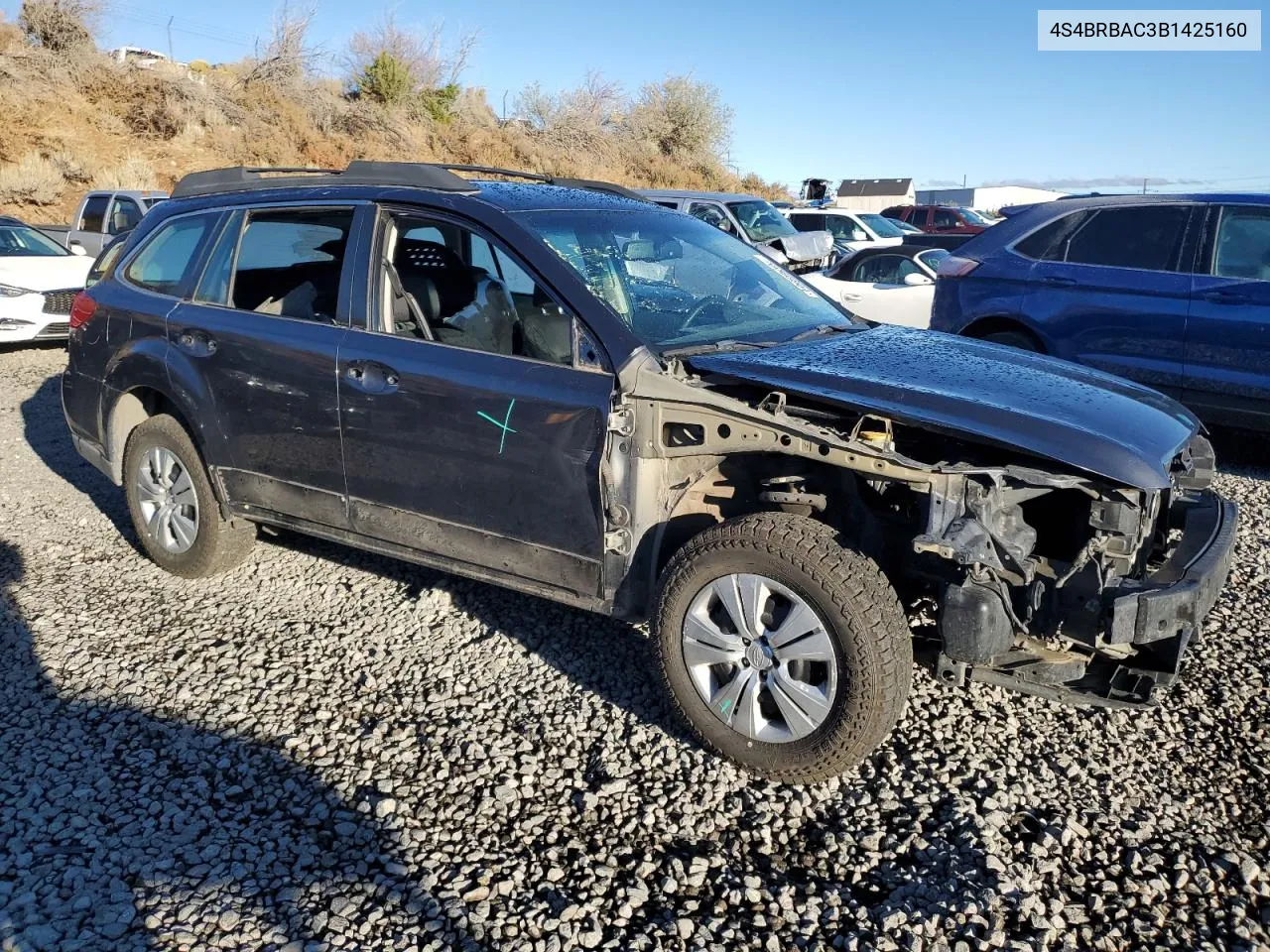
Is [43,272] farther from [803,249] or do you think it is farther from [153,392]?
[803,249]

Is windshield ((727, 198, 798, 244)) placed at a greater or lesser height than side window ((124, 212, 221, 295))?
greater

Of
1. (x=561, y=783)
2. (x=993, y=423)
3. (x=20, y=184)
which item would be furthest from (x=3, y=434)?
(x=20, y=184)

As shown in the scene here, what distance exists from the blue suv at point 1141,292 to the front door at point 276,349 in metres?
4.97

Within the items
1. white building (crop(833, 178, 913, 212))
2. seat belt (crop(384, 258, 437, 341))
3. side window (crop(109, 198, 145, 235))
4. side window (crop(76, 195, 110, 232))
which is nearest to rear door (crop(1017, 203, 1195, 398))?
seat belt (crop(384, 258, 437, 341))

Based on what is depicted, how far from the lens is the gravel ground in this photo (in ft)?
8.70

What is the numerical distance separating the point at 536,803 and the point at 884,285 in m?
9.43

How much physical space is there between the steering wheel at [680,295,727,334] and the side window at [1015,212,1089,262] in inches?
166

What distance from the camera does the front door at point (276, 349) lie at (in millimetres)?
4211

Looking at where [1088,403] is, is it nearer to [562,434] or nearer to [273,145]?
[562,434]

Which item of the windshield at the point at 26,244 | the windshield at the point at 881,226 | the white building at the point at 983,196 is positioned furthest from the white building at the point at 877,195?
the windshield at the point at 26,244

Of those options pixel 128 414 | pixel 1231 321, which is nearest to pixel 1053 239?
pixel 1231 321

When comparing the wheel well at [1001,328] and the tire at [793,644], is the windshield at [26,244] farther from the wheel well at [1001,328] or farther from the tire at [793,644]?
the tire at [793,644]

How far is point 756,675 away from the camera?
3.22m

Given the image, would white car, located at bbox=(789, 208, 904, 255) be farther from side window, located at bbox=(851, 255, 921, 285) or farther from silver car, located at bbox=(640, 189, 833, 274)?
side window, located at bbox=(851, 255, 921, 285)
